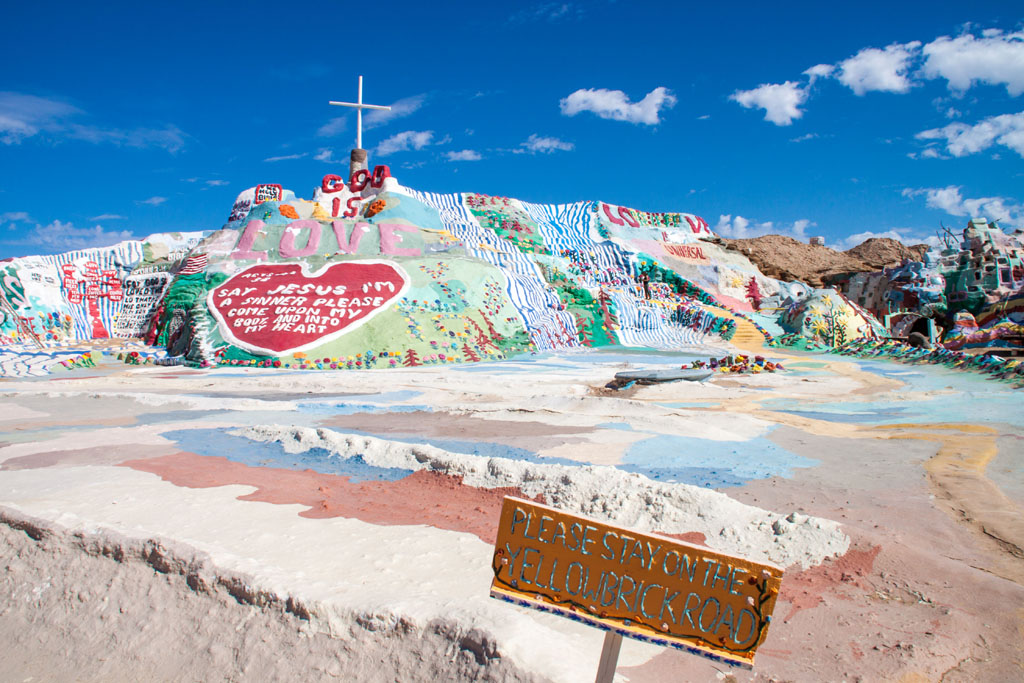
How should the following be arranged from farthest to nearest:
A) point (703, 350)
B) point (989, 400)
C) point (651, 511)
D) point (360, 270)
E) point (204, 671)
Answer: point (703, 350) < point (360, 270) < point (989, 400) < point (651, 511) < point (204, 671)

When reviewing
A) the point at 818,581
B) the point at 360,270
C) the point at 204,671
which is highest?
the point at 360,270

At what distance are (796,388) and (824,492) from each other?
6.44 meters

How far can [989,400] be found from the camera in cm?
828

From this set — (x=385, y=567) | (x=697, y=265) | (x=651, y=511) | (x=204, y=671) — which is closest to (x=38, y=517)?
(x=204, y=671)

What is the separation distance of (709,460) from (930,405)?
16.5 feet

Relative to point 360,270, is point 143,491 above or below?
below

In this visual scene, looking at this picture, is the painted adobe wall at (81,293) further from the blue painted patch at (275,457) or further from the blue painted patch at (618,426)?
the blue painted patch at (618,426)

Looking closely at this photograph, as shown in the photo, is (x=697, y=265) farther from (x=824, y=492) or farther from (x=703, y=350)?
(x=824, y=492)

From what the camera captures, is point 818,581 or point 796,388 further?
point 796,388

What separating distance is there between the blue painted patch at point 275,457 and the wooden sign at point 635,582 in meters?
2.97

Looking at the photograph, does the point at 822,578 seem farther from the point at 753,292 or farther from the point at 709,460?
the point at 753,292

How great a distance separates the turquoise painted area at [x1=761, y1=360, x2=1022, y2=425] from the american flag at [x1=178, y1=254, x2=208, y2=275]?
1539 centimetres

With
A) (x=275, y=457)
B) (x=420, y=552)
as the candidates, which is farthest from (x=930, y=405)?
(x=275, y=457)

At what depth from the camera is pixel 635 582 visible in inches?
63.1
